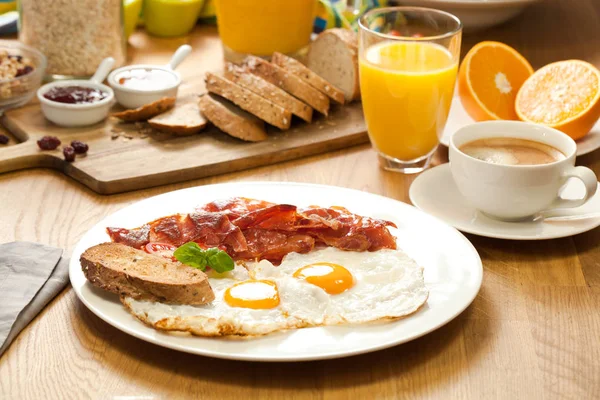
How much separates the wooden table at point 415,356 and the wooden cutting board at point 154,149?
32 cm

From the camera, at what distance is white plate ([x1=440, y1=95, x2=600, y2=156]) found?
2.74 m

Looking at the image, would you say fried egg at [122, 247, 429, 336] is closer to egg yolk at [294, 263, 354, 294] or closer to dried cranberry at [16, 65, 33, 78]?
egg yolk at [294, 263, 354, 294]

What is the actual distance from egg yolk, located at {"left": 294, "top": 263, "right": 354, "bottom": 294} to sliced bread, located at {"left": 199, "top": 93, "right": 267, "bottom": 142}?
41.5 inches

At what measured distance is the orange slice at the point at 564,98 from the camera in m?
2.70

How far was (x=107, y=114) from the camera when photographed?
3.05m

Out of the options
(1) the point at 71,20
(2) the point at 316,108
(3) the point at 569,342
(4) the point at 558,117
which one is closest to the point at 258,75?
(2) the point at 316,108

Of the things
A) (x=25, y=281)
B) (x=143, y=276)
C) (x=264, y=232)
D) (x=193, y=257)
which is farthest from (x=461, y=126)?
(x=25, y=281)

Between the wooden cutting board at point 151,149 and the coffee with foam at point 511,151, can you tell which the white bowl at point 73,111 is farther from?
the coffee with foam at point 511,151

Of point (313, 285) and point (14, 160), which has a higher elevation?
point (313, 285)

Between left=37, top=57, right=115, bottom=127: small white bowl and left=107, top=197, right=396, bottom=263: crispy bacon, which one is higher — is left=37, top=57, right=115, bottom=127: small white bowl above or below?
below

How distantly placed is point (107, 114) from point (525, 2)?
6.43ft

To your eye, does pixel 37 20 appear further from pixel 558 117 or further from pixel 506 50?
pixel 558 117

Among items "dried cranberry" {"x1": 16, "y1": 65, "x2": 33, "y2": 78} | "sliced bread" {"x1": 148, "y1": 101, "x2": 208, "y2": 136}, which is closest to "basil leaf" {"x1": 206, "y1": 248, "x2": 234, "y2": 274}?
"sliced bread" {"x1": 148, "y1": 101, "x2": 208, "y2": 136}

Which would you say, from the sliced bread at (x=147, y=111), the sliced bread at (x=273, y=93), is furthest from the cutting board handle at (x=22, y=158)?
the sliced bread at (x=273, y=93)
